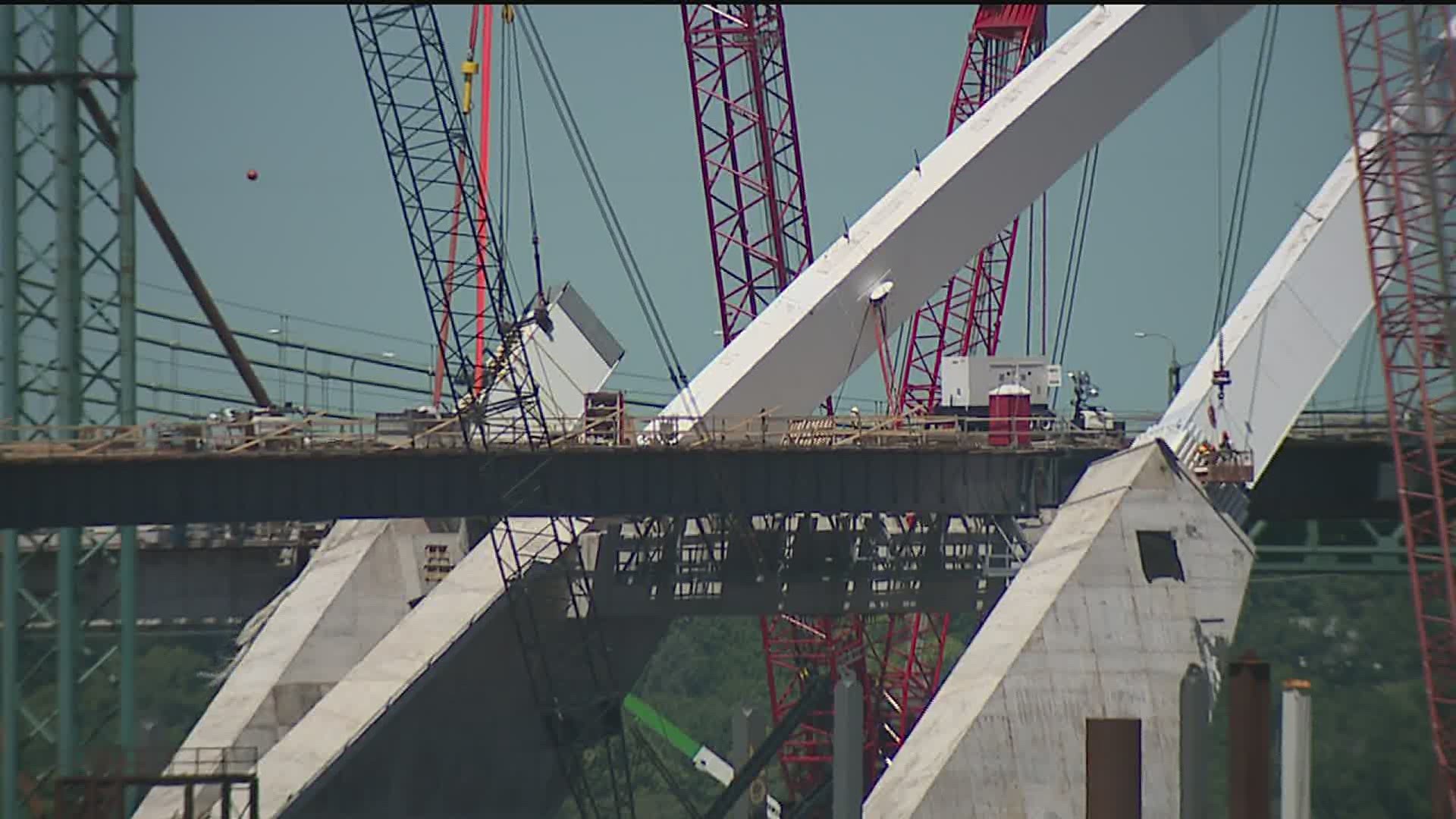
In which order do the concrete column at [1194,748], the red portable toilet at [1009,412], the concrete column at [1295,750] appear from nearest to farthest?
the concrete column at [1194,748]
the concrete column at [1295,750]
the red portable toilet at [1009,412]

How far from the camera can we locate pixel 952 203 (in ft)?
233

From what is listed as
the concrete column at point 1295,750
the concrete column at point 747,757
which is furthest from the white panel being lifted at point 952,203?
the concrete column at point 1295,750

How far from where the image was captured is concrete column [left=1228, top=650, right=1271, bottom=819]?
4688cm

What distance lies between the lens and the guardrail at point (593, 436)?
65875 mm

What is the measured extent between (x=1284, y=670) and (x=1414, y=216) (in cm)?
7485

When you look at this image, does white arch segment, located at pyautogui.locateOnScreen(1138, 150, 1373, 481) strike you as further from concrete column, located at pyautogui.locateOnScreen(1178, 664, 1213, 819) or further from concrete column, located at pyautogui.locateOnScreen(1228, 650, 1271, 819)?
concrete column, located at pyautogui.locateOnScreen(1228, 650, 1271, 819)

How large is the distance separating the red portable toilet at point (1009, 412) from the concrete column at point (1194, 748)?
18.8m

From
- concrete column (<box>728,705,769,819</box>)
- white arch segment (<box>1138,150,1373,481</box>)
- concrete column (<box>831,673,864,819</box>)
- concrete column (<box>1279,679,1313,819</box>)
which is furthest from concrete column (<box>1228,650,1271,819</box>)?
concrete column (<box>728,705,769,819</box>)

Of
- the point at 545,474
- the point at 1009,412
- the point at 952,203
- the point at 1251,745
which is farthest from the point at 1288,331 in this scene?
the point at 1251,745

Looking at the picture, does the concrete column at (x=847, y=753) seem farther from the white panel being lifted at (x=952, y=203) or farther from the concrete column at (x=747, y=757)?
the white panel being lifted at (x=952, y=203)

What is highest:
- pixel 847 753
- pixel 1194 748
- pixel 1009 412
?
pixel 1009 412

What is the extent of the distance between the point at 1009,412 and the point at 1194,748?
71.1ft

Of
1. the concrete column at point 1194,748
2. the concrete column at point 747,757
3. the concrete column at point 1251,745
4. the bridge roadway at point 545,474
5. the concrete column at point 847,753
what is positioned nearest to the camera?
the concrete column at point 1251,745

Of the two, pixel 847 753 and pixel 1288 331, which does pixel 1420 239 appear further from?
pixel 847 753
